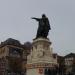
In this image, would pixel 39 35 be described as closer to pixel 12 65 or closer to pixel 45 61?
pixel 45 61

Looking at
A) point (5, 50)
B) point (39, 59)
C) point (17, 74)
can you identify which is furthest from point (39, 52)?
point (5, 50)

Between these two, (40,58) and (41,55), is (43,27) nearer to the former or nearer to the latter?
(41,55)

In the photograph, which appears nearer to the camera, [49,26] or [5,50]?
[49,26]

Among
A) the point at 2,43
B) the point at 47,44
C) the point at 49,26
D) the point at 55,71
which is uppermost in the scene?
the point at 2,43

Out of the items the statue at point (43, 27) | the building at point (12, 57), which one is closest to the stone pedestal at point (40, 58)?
the statue at point (43, 27)

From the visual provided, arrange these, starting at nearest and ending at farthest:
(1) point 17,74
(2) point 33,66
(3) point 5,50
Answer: (2) point 33,66 < (1) point 17,74 < (3) point 5,50

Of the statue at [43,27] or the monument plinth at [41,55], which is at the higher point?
the statue at [43,27]

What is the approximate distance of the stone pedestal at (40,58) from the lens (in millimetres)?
20188

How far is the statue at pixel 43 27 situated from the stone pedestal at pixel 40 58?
749 mm

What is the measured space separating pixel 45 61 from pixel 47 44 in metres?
1.34

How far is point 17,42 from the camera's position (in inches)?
3221

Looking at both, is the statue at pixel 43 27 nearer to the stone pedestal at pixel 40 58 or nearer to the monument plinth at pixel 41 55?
the monument plinth at pixel 41 55

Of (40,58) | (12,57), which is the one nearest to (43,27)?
(40,58)

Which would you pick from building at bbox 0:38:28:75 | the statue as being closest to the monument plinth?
the statue
